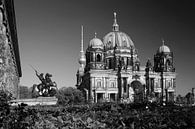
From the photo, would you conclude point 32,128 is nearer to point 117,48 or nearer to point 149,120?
point 149,120

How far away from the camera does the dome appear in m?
65.0

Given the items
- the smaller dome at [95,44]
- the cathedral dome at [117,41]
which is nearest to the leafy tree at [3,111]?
the smaller dome at [95,44]

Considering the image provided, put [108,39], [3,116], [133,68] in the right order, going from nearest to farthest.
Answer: [3,116]
[133,68]
[108,39]

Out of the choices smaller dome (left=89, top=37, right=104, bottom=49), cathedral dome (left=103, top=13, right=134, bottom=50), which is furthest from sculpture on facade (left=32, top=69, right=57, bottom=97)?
cathedral dome (left=103, top=13, right=134, bottom=50)

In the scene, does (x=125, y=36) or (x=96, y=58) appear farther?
(x=125, y=36)

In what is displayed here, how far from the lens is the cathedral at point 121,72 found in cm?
5606

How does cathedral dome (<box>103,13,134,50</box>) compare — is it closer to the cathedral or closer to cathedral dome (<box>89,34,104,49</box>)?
the cathedral

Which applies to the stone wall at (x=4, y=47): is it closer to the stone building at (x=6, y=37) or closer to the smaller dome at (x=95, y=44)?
the stone building at (x=6, y=37)

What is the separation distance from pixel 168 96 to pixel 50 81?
126 feet

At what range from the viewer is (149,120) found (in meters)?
6.39

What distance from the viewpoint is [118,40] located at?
6550 cm

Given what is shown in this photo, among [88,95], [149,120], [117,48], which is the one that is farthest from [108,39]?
[149,120]

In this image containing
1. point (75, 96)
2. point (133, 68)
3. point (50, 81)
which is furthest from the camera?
point (133, 68)

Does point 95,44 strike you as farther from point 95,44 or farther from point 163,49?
point 163,49
